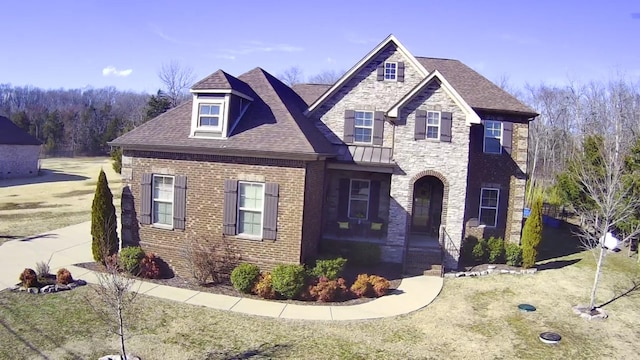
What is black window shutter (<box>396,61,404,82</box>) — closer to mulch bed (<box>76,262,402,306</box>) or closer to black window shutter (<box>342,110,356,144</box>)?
black window shutter (<box>342,110,356,144</box>)

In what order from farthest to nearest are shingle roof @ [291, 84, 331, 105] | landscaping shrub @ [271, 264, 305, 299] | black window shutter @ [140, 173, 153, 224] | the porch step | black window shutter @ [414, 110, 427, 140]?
shingle roof @ [291, 84, 331, 105], black window shutter @ [414, 110, 427, 140], the porch step, black window shutter @ [140, 173, 153, 224], landscaping shrub @ [271, 264, 305, 299]

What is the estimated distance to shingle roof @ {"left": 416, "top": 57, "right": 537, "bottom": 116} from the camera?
19250mm

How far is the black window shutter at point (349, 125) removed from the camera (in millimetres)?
18984

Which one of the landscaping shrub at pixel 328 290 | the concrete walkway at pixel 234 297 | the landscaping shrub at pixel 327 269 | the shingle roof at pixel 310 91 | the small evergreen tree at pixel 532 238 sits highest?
the shingle roof at pixel 310 91

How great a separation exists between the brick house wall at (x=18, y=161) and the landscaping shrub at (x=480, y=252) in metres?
46.0

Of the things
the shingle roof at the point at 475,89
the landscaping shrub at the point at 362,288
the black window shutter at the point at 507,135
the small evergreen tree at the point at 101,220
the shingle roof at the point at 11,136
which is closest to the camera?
the landscaping shrub at the point at 362,288

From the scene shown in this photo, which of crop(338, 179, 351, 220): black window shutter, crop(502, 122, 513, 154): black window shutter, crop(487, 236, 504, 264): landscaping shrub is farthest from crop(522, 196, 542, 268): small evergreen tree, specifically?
crop(338, 179, 351, 220): black window shutter

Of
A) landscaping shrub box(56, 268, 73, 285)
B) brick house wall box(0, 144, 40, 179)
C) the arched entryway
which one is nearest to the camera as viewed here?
landscaping shrub box(56, 268, 73, 285)

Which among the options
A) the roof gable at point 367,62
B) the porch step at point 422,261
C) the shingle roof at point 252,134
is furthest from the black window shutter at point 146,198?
the porch step at point 422,261

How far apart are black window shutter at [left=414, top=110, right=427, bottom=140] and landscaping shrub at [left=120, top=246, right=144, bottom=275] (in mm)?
11275

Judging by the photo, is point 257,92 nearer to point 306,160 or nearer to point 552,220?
point 306,160

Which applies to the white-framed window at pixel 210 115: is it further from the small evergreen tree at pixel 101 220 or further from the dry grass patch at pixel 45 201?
the dry grass patch at pixel 45 201

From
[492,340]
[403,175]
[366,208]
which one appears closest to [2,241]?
[366,208]

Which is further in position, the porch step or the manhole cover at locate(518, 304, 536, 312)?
the porch step
